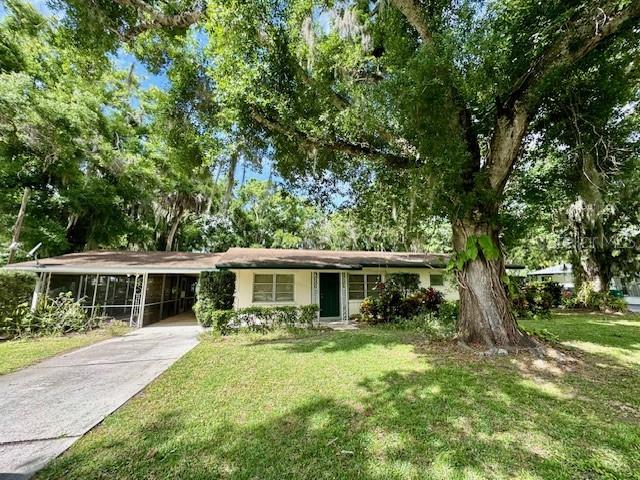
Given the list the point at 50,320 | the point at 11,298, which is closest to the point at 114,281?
the point at 50,320

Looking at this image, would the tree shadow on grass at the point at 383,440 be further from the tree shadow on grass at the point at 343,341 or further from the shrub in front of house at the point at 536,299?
the shrub in front of house at the point at 536,299

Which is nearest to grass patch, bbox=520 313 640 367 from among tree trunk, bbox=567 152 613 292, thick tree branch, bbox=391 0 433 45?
tree trunk, bbox=567 152 613 292

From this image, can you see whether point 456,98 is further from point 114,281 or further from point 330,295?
point 114,281

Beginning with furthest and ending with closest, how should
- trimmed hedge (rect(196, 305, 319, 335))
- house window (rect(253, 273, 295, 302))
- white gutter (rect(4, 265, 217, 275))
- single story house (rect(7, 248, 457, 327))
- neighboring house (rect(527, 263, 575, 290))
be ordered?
neighboring house (rect(527, 263, 575, 290)), house window (rect(253, 273, 295, 302)), single story house (rect(7, 248, 457, 327)), white gutter (rect(4, 265, 217, 275)), trimmed hedge (rect(196, 305, 319, 335))

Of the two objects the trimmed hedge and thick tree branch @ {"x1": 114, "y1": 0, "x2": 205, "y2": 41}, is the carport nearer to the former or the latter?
the trimmed hedge

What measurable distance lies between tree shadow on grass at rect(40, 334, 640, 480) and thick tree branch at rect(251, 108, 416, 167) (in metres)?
5.28

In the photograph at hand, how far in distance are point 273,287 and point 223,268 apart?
100 inches

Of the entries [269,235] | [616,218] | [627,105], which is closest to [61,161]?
[269,235]

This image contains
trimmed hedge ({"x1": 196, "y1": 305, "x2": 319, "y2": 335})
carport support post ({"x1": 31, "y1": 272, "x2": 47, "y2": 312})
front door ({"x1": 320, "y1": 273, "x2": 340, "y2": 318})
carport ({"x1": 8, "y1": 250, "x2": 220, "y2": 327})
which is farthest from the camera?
front door ({"x1": 320, "y1": 273, "x2": 340, "y2": 318})

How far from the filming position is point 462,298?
7035 mm

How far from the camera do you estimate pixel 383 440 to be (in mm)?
3123

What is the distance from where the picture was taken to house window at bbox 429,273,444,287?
48.3 ft

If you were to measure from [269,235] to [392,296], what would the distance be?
16726 mm

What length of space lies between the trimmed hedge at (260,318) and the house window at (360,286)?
391cm
